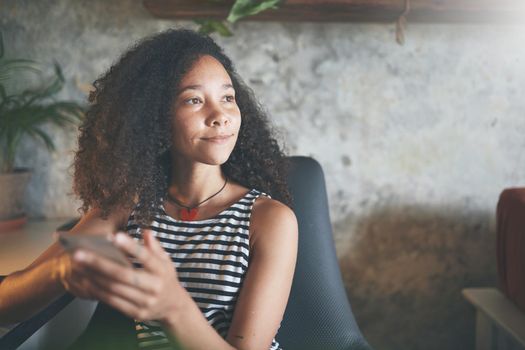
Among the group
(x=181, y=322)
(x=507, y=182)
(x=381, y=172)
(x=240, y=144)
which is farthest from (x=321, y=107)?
(x=181, y=322)

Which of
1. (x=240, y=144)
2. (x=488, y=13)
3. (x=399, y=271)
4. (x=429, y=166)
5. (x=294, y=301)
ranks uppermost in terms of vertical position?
(x=488, y=13)

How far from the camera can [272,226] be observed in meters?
1.08

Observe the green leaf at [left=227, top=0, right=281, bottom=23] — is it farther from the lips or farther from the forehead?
the lips

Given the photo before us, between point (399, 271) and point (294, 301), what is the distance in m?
0.89

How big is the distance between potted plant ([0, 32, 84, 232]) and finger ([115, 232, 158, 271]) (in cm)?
120

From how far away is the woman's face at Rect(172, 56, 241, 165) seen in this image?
108 centimetres

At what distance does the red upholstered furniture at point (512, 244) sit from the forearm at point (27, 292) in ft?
4.39

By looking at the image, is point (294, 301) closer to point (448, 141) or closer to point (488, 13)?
point (448, 141)

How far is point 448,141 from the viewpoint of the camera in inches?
76.7

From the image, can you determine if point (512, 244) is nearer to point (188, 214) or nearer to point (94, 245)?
point (188, 214)

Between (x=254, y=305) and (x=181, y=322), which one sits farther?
(x=254, y=305)

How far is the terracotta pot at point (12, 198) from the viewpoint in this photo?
1.68 meters

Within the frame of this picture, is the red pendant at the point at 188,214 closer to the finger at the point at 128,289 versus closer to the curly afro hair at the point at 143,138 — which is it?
the curly afro hair at the point at 143,138

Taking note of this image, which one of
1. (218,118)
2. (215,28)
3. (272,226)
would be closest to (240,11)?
(215,28)
